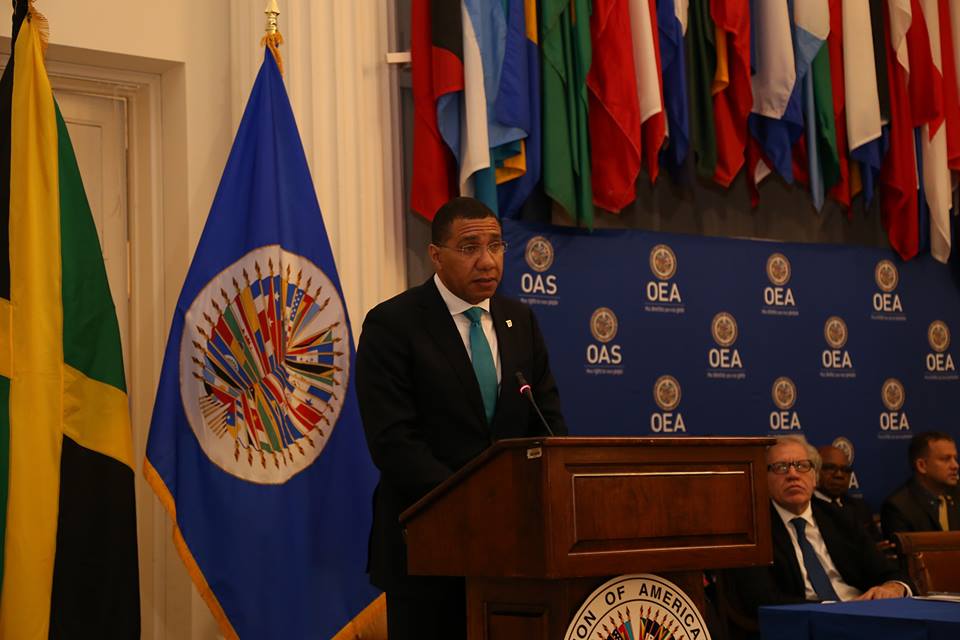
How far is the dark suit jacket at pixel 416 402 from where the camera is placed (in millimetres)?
3469

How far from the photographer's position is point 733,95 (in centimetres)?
603

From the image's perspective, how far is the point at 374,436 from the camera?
3434 millimetres

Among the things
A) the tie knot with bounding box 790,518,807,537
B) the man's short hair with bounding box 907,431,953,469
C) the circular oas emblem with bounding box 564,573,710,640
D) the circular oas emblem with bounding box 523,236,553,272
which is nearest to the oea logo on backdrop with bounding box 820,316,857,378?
the man's short hair with bounding box 907,431,953,469

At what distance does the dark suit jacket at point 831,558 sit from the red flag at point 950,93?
2.45m

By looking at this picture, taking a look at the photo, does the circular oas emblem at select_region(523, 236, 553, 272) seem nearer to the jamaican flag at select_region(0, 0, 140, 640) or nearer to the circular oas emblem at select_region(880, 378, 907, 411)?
the jamaican flag at select_region(0, 0, 140, 640)

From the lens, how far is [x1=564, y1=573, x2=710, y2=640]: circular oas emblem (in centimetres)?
278

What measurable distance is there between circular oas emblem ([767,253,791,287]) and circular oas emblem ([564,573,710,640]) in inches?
135

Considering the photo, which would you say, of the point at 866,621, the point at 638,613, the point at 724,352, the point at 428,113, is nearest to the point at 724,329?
the point at 724,352

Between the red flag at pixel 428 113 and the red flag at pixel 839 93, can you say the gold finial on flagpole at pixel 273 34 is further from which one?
the red flag at pixel 839 93

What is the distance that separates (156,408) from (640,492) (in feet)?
6.82

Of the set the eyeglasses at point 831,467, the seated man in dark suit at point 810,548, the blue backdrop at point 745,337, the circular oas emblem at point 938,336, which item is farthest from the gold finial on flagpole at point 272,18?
the circular oas emblem at point 938,336

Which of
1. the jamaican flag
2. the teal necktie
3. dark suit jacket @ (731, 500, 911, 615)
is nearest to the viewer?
the teal necktie

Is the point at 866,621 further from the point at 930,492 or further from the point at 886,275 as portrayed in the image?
the point at 886,275

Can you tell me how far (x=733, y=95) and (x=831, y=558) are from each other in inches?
87.2
